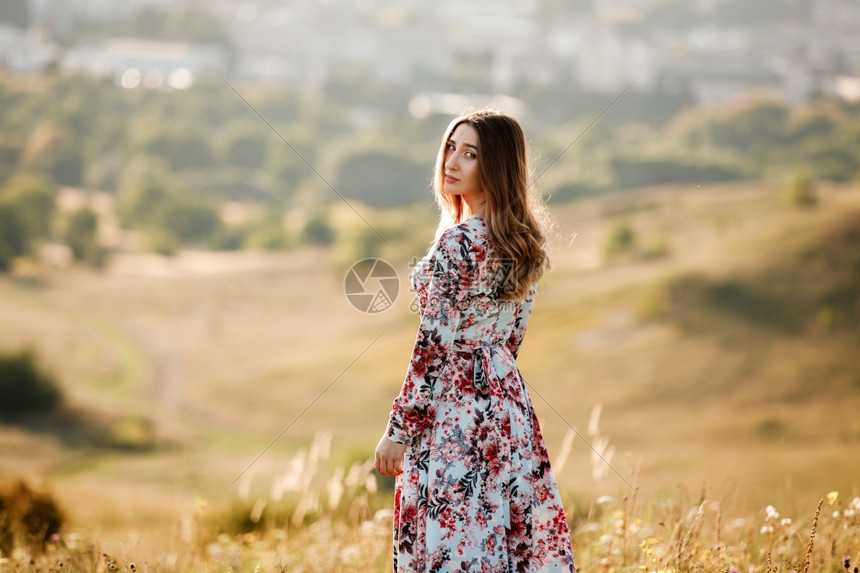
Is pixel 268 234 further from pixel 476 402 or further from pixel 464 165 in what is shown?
pixel 476 402

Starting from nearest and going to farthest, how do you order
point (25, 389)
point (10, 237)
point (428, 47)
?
1. point (25, 389)
2. point (10, 237)
3. point (428, 47)

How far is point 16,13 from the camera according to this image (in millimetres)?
42000

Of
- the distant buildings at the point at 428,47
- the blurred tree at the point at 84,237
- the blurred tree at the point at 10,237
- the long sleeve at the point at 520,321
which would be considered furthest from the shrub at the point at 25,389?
the long sleeve at the point at 520,321

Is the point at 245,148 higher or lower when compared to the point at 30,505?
higher

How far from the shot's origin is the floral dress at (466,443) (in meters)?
2.38

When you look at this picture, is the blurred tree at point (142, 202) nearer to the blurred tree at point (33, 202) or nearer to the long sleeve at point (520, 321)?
the blurred tree at point (33, 202)

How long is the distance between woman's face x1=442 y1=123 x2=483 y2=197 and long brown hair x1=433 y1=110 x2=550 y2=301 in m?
0.02

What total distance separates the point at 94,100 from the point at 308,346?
18.6 metres

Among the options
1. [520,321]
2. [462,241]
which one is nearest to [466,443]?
[520,321]

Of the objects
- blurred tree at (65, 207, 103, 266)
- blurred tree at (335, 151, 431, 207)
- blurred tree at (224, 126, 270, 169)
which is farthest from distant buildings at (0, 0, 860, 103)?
blurred tree at (65, 207, 103, 266)

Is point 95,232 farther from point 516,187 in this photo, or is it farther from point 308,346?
point 516,187

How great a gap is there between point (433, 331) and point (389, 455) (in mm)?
354

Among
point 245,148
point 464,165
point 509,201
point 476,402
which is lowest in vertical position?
point 476,402

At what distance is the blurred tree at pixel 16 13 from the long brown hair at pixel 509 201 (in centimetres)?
4554
